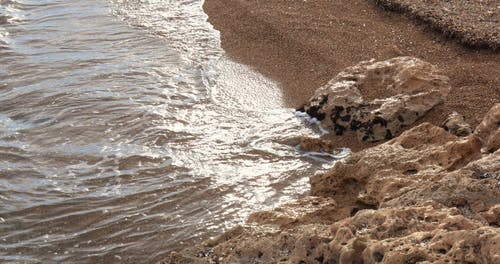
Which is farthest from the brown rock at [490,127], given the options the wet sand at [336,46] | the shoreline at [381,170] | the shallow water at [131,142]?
the shallow water at [131,142]

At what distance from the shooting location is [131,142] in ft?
21.4

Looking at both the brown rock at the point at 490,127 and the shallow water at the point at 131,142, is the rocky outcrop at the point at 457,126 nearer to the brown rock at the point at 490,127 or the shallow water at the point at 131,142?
the brown rock at the point at 490,127

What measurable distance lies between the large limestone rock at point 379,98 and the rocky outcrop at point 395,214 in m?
1.22

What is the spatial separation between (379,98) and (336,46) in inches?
83.6

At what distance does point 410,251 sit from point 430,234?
17cm

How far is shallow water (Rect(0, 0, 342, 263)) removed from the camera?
517cm

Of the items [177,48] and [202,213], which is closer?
[202,213]

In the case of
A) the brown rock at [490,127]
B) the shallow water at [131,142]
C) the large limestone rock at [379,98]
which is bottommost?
the shallow water at [131,142]

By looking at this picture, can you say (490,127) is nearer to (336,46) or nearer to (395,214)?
(395,214)

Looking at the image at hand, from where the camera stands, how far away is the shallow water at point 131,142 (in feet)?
17.0

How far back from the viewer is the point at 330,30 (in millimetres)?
9031

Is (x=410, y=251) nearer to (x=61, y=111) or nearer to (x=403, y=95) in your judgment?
(x=403, y=95)

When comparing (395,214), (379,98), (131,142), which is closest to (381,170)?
(395,214)

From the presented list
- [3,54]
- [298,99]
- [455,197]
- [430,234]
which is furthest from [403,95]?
[3,54]
